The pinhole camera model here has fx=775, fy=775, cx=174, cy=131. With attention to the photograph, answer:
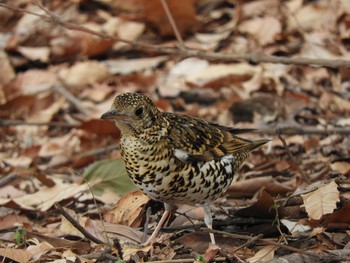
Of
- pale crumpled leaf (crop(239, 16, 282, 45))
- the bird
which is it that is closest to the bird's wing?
the bird

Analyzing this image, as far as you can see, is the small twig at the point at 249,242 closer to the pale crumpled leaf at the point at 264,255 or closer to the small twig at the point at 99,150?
the pale crumpled leaf at the point at 264,255

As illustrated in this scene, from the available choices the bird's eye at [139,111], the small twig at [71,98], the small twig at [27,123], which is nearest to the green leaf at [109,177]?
the bird's eye at [139,111]

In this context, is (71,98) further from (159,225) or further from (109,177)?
(159,225)

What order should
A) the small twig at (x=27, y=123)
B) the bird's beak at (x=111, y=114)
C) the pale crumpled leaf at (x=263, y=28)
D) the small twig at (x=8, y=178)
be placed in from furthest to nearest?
the pale crumpled leaf at (x=263, y=28) < the small twig at (x=27, y=123) < the small twig at (x=8, y=178) < the bird's beak at (x=111, y=114)

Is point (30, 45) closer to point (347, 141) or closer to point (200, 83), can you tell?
point (200, 83)

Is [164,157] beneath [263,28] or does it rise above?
above

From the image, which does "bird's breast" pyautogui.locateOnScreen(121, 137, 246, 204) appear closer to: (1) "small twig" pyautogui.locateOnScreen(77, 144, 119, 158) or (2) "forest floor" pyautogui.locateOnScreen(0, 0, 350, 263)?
(2) "forest floor" pyautogui.locateOnScreen(0, 0, 350, 263)

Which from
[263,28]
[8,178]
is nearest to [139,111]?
[8,178]

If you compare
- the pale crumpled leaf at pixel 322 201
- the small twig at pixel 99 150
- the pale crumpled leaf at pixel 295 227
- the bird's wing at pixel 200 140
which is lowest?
the small twig at pixel 99 150
